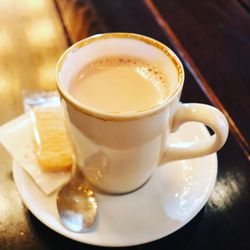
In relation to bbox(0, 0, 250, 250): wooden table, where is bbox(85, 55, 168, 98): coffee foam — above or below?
above

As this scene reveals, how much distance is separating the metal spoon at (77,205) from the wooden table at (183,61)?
0.09 feet

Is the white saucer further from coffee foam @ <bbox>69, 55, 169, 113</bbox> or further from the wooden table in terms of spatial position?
coffee foam @ <bbox>69, 55, 169, 113</bbox>

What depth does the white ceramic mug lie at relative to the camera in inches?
21.6

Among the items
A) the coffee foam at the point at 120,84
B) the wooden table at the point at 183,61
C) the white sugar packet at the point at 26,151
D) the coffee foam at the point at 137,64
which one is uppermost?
the coffee foam at the point at 137,64

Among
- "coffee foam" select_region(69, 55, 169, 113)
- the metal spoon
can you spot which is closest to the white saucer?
the metal spoon

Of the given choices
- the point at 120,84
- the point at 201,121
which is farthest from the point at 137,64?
the point at 201,121

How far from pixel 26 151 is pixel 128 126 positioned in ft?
0.80

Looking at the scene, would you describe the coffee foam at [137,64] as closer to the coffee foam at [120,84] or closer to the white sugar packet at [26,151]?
the coffee foam at [120,84]

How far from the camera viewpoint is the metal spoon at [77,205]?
598 mm

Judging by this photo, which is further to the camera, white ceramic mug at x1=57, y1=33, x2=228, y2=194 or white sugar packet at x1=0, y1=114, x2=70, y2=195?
white sugar packet at x1=0, y1=114, x2=70, y2=195

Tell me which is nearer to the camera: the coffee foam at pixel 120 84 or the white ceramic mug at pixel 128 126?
the white ceramic mug at pixel 128 126

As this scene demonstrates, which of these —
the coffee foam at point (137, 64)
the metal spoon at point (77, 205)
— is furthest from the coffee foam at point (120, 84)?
the metal spoon at point (77, 205)

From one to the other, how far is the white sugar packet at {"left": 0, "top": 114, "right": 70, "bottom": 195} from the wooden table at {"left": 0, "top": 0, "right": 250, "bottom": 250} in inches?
1.2

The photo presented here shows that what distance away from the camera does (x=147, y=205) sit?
0.65m
